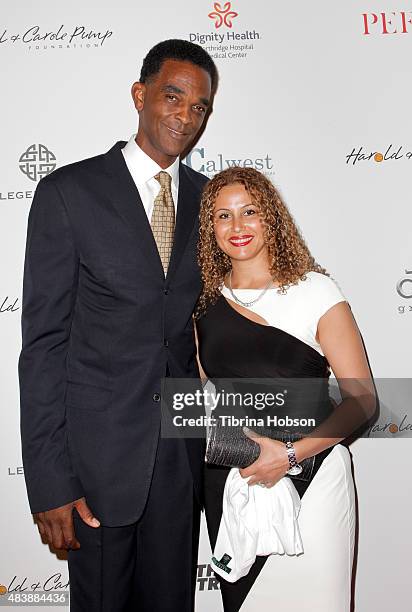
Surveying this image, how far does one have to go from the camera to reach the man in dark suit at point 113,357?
1661 mm

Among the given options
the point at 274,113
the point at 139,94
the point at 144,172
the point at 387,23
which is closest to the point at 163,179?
the point at 144,172

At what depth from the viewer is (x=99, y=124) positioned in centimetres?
227

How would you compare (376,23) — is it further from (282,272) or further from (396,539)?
(396,539)

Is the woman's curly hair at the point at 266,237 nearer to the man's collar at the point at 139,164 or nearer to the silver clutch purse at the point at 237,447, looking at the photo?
the man's collar at the point at 139,164

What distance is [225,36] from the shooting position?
226cm

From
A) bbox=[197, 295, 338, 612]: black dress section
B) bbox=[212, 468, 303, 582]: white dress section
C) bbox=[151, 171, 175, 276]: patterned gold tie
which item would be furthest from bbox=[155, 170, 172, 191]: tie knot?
bbox=[212, 468, 303, 582]: white dress section

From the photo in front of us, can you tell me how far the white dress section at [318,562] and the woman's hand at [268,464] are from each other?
118 millimetres

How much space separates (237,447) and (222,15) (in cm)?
150

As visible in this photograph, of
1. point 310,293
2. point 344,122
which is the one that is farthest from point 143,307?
point 344,122

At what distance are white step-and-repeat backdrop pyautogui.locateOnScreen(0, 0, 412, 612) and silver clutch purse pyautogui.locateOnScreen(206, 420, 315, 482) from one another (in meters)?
0.73

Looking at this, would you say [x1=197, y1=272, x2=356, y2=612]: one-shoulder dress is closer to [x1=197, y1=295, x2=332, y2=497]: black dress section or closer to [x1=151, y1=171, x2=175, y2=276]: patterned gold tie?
[x1=197, y1=295, x2=332, y2=497]: black dress section

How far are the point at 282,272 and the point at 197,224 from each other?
28cm
